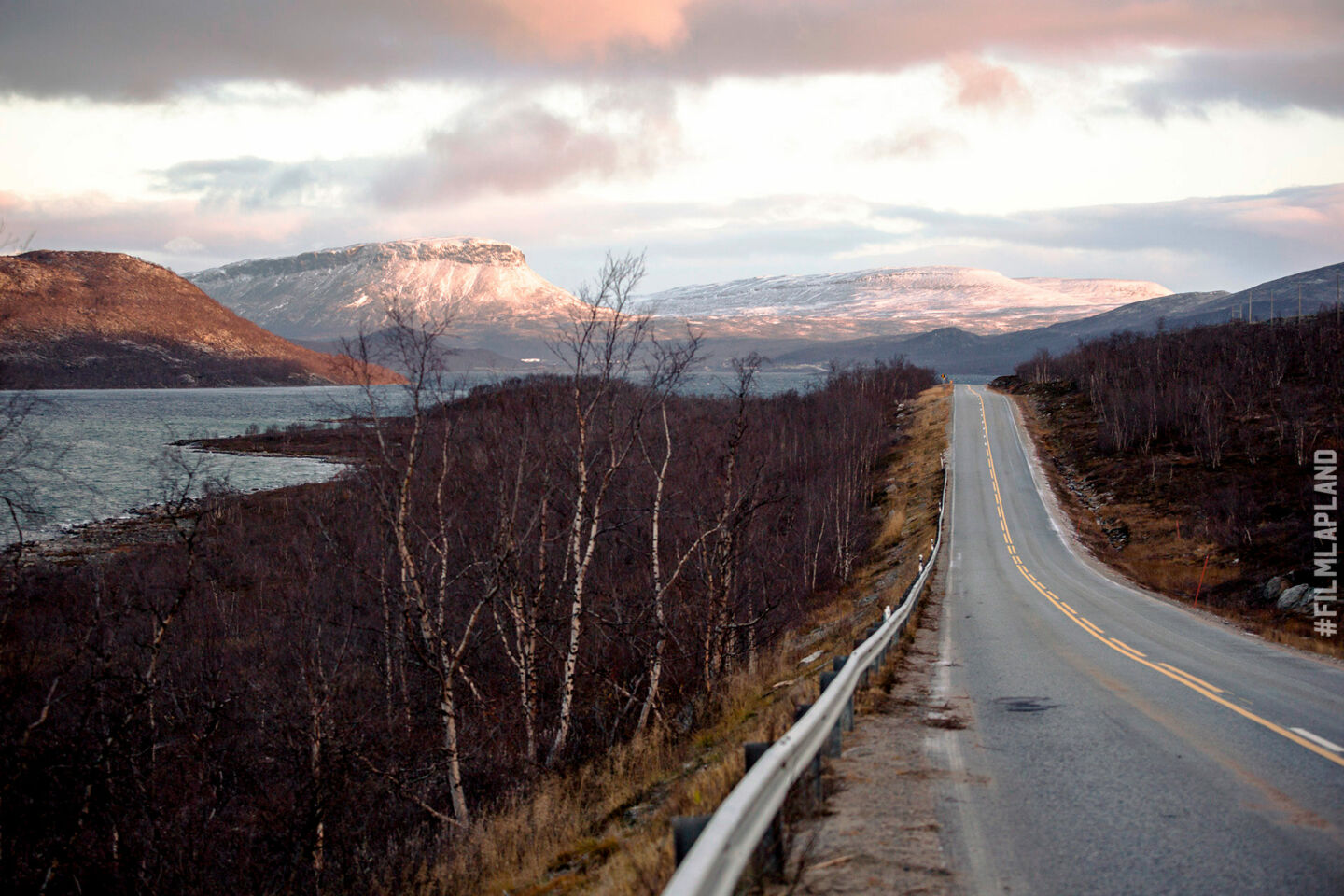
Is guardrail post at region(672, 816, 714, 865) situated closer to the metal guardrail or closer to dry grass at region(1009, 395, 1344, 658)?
the metal guardrail

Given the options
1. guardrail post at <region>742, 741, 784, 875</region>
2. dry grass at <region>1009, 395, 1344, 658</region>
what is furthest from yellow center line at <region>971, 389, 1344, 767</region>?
dry grass at <region>1009, 395, 1344, 658</region>

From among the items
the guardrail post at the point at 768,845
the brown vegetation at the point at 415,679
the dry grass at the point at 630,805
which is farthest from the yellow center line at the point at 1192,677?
the guardrail post at the point at 768,845

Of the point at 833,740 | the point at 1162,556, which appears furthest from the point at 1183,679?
the point at 1162,556

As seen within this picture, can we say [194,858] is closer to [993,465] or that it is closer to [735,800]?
[735,800]

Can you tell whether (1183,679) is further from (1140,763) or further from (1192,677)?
(1140,763)

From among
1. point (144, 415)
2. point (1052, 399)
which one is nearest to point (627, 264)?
point (1052, 399)

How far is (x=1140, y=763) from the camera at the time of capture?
6746 mm

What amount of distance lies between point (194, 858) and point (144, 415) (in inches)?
6743

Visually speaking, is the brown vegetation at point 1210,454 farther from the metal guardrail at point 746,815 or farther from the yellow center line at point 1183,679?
the metal guardrail at point 746,815

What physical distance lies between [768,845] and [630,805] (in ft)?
14.4

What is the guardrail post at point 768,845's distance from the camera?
4.32 metres

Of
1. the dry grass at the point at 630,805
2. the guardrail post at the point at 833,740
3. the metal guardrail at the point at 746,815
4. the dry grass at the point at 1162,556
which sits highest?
the metal guardrail at the point at 746,815

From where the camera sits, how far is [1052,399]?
297 feet

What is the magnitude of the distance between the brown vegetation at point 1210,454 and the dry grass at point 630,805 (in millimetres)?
12892
